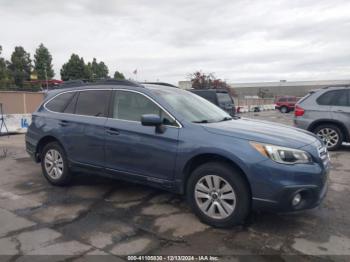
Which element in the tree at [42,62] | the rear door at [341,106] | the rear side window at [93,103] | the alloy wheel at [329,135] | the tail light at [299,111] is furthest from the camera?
the tree at [42,62]

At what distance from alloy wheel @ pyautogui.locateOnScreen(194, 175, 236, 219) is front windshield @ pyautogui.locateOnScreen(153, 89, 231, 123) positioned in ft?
2.68

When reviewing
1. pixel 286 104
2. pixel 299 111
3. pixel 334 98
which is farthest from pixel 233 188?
pixel 286 104

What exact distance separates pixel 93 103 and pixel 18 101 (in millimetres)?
10053

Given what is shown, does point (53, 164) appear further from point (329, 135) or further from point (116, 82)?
point (329, 135)

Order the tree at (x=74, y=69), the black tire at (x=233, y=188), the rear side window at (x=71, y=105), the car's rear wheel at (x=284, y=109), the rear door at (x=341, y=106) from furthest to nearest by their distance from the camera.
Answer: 1. the tree at (x=74, y=69)
2. the car's rear wheel at (x=284, y=109)
3. the rear door at (x=341, y=106)
4. the rear side window at (x=71, y=105)
5. the black tire at (x=233, y=188)

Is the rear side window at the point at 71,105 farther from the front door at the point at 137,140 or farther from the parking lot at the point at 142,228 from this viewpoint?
the parking lot at the point at 142,228

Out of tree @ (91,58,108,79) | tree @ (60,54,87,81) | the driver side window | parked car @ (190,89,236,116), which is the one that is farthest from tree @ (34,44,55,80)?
the driver side window

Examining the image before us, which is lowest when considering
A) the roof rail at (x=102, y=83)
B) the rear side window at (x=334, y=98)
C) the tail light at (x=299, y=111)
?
the tail light at (x=299, y=111)

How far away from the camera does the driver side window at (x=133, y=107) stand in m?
4.43

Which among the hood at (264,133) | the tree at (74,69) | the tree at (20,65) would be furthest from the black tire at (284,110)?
the tree at (20,65)

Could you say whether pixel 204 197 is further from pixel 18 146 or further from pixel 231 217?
pixel 18 146

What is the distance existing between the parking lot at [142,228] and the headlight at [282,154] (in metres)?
0.83

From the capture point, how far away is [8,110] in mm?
13297

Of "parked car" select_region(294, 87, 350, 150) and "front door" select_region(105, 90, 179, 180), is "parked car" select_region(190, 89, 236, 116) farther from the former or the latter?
"front door" select_region(105, 90, 179, 180)
